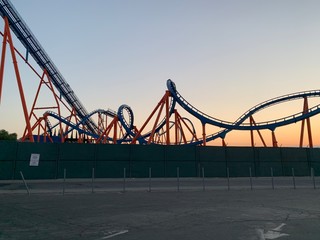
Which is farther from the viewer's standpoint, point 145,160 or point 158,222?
point 145,160

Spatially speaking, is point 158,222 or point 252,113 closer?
point 158,222

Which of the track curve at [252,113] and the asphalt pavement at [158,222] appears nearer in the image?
the asphalt pavement at [158,222]

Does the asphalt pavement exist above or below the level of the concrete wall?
below

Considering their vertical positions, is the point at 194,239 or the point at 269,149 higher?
the point at 269,149

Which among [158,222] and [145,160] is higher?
[145,160]

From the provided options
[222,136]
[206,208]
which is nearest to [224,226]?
[206,208]

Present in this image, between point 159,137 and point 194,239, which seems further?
point 159,137

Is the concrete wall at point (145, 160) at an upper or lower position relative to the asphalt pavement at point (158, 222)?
upper

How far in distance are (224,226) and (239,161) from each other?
22.4 m

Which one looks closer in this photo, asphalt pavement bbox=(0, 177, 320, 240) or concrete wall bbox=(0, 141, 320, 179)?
asphalt pavement bbox=(0, 177, 320, 240)

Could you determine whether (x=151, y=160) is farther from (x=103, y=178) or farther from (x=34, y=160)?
(x=34, y=160)

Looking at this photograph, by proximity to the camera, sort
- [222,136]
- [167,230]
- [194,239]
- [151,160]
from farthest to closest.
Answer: [222,136], [151,160], [167,230], [194,239]

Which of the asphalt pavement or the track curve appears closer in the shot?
the asphalt pavement

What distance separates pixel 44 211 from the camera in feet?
32.2
